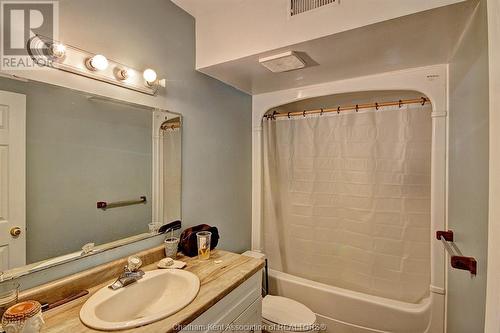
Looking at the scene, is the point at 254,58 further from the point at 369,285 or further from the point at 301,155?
the point at 369,285

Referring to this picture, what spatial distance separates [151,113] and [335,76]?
140 cm

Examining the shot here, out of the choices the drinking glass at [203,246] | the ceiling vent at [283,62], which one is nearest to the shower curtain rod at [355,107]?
the ceiling vent at [283,62]

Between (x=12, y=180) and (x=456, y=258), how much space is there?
1907mm

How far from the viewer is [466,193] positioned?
1163mm

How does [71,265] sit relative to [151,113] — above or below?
below

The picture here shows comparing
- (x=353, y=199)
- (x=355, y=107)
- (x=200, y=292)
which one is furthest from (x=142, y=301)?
(x=355, y=107)

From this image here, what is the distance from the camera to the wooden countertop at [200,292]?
34.1 inches

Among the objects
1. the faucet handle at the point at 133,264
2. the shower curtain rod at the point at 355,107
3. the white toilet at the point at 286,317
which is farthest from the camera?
the shower curtain rod at the point at 355,107

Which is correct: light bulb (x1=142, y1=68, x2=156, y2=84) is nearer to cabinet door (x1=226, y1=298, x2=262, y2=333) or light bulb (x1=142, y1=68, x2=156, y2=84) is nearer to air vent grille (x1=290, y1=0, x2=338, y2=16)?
air vent grille (x1=290, y1=0, x2=338, y2=16)

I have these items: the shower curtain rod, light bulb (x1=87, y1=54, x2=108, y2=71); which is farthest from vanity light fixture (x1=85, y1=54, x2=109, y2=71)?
the shower curtain rod

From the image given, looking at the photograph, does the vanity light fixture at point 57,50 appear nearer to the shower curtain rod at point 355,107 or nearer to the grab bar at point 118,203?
the grab bar at point 118,203

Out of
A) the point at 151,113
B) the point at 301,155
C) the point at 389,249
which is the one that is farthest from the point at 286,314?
the point at 151,113

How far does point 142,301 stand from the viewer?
3.93 feet

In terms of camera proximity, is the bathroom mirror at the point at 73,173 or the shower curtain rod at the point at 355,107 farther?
the shower curtain rod at the point at 355,107
